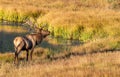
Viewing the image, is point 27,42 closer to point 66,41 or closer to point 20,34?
point 66,41

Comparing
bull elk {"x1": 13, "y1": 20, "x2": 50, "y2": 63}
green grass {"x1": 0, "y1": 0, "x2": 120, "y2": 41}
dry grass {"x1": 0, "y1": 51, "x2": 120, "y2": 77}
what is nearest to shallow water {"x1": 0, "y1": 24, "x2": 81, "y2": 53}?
green grass {"x1": 0, "y1": 0, "x2": 120, "y2": 41}

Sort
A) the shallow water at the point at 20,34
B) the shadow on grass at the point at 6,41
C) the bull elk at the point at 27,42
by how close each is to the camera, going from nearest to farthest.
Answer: the bull elk at the point at 27,42
the shadow on grass at the point at 6,41
the shallow water at the point at 20,34

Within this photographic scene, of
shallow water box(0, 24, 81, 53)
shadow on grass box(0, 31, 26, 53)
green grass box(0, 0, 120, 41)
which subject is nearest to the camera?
shadow on grass box(0, 31, 26, 53)

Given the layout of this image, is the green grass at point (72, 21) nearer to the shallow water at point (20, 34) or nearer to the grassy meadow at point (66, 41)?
the grassy meadow at point (66, 41)

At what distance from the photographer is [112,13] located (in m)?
42.3

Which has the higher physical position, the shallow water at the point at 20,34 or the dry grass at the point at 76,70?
the dry grass at the point at 76,70

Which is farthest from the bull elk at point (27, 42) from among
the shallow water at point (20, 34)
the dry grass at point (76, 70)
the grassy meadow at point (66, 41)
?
the shallow water at point (20, 34)

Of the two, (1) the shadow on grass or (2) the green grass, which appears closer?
(1) the shadow on grass

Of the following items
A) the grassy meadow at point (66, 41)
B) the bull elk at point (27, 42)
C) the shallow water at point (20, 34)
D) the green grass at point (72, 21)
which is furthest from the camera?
the green grass at point (72, 21)

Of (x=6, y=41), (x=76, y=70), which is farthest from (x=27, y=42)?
(x=6, y=41)

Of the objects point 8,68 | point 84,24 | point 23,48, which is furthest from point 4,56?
point 84,24

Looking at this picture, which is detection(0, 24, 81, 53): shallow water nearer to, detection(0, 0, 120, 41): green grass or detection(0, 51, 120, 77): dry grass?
detection(0, 0, 120, 41): green grass

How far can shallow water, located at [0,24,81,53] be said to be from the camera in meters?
28.3

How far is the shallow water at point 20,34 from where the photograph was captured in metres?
28.3
